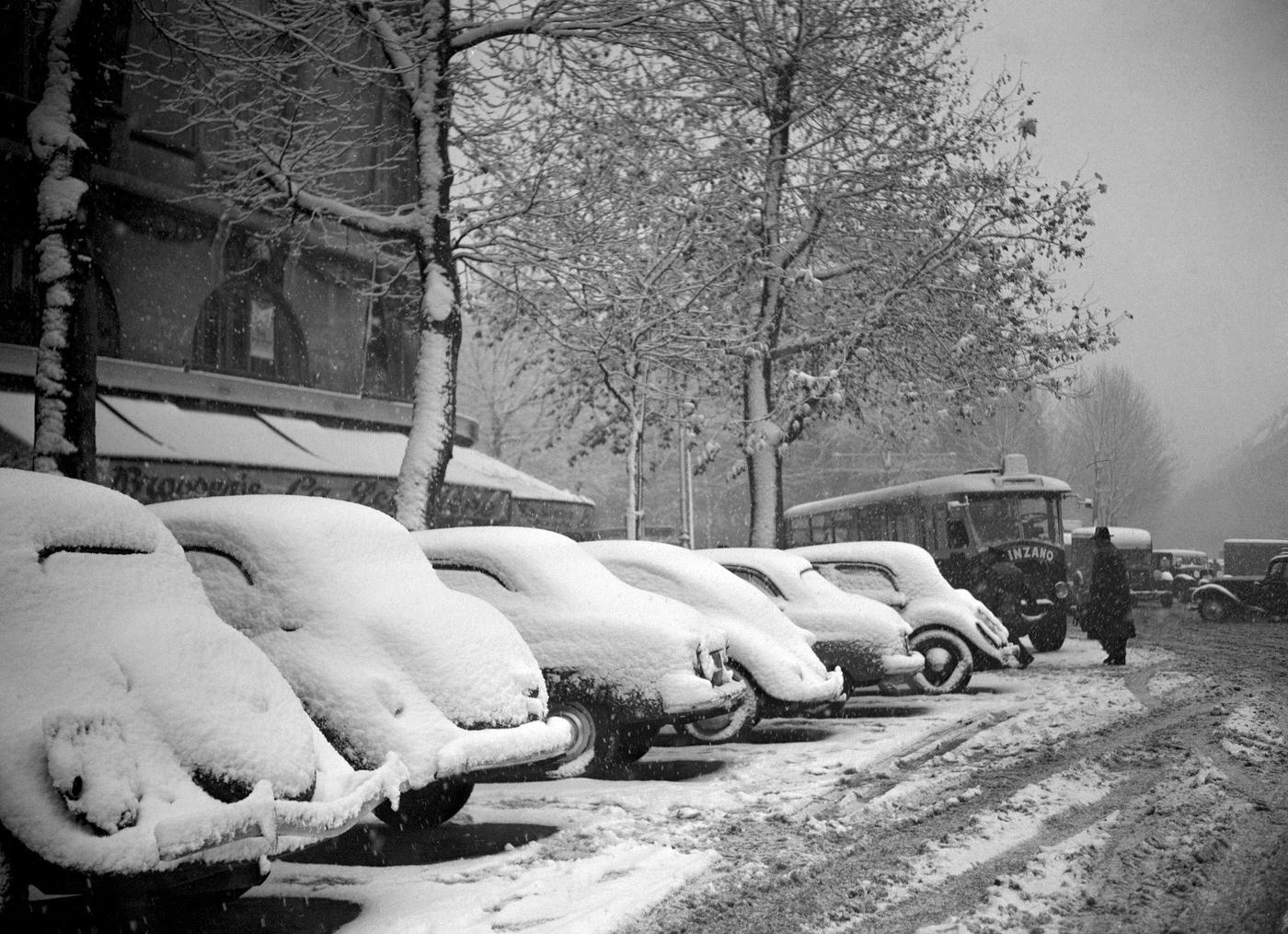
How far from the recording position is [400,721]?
5.88 meters

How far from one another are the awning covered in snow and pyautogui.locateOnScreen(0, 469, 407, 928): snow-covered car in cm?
857

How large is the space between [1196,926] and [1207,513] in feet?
357

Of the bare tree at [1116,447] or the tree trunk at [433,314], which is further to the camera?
the bare tree at [1116,447]

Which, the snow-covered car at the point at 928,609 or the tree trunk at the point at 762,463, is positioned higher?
the tree trunk at the point at 762,463

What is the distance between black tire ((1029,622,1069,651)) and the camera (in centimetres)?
1898

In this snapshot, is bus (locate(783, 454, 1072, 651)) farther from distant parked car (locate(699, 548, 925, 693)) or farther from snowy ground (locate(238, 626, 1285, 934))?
snowy ground (locate(238, 626, 1285, 934))

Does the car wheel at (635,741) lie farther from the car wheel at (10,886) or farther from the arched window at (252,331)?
the arched window at (252,331)

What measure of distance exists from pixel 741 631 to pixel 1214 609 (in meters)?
21.1

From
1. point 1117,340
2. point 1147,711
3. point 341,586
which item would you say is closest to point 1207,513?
point 1117,340

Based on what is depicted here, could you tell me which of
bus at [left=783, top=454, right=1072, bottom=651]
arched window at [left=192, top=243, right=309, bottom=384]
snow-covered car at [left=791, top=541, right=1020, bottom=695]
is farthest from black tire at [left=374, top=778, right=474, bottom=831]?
bus at [left=783, top=454, right=1072, bottom=651]

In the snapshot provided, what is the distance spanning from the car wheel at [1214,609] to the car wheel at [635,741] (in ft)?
72.8

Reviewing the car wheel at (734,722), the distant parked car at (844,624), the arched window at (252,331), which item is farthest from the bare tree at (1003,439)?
the car wheel at (734,722)

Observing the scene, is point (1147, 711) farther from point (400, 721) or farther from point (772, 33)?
point (772, 33)

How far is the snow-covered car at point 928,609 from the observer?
13.4m
